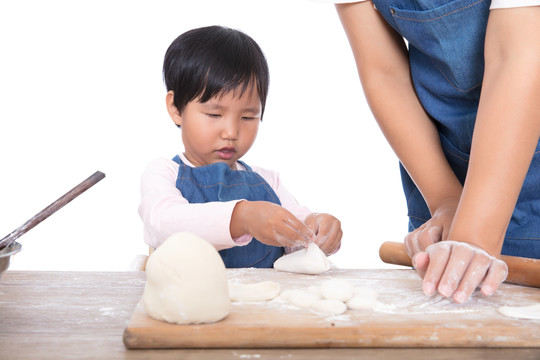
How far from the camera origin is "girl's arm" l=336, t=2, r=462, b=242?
1.23 meters

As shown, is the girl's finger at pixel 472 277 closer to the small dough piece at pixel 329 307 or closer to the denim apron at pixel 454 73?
the small dough piece at pixel 329 307

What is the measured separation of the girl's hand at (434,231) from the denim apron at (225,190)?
503 millimetres

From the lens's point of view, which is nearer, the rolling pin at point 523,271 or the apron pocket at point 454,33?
the rolling pin at point 523,271

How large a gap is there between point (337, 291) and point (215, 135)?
72cm

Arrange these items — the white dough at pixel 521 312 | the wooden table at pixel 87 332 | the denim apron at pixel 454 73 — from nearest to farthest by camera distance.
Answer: the wooden table at pixel 87 332
the white dough at pixel 521 312
the denim apron at pixel 454 73

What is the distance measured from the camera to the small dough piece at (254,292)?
0.84 metres

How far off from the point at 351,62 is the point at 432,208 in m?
2.39

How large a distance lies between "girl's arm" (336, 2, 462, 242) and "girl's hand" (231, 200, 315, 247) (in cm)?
29

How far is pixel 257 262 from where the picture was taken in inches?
60.4

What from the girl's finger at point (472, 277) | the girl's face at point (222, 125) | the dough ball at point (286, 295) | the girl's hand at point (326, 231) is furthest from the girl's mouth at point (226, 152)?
the girl's finger at point (472, 277)

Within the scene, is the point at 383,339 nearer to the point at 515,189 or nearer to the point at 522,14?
the point at 515,189

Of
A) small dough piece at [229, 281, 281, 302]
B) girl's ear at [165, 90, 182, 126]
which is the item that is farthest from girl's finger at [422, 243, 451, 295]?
girl's ear at [165, 90, 182, 126]

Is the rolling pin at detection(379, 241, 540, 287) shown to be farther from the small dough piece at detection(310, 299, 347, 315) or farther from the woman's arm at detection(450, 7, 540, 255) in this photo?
the small dough piece at detection(310, 299, 347, 315)

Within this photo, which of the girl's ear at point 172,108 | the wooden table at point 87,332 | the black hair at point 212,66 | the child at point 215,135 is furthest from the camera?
the girl's ear at point 172,108
